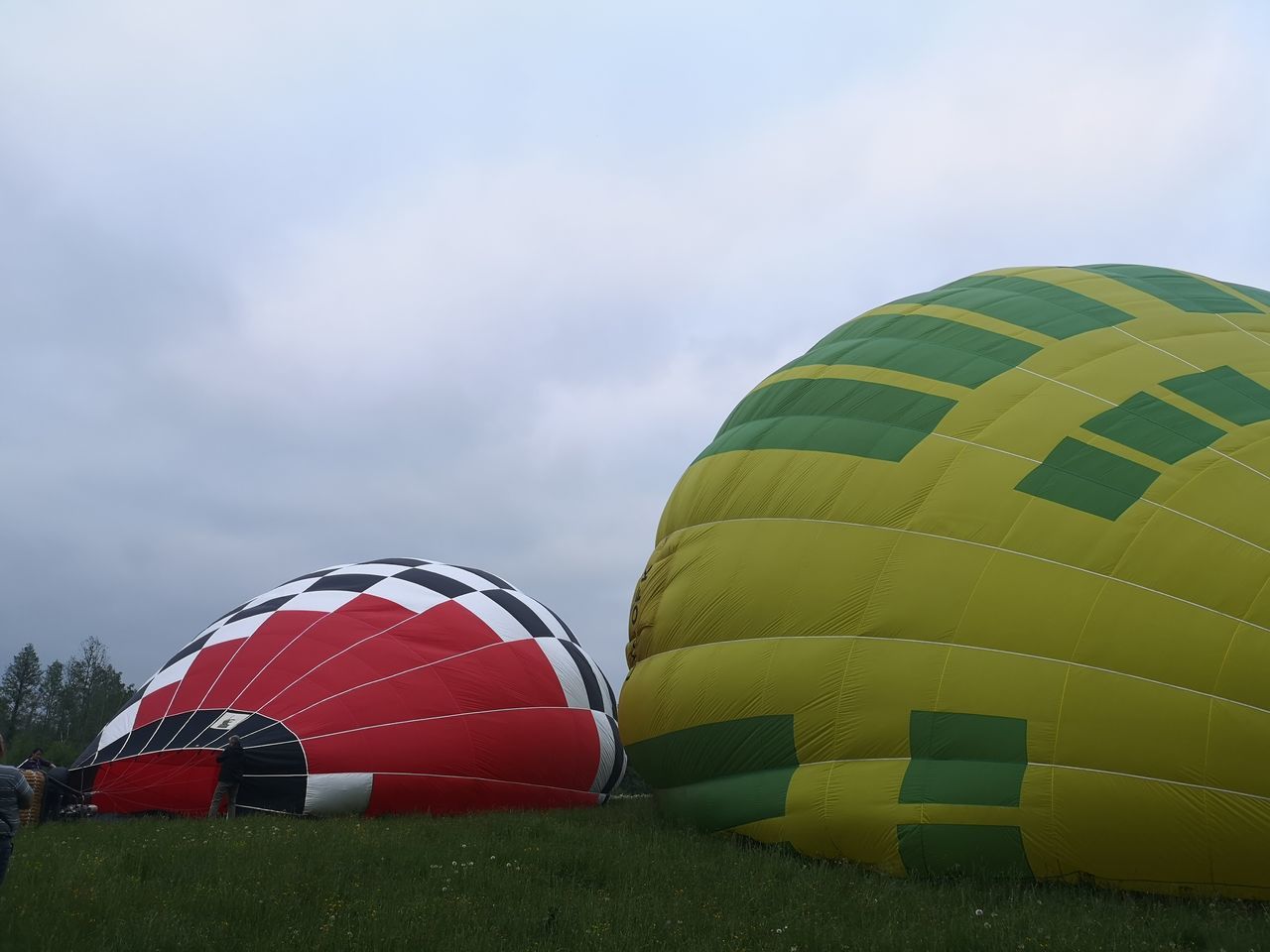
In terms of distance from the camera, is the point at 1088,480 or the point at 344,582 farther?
the point at 344,582

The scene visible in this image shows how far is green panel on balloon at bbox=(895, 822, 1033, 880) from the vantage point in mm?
4484

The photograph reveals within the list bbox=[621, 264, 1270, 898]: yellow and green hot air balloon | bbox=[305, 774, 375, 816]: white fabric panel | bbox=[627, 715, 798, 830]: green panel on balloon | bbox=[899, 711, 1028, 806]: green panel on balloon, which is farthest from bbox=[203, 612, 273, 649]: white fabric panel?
bbox=[899, 711, 1028, 806]: green panel on balloon

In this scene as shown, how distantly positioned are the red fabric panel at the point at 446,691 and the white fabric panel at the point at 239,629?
1.04 meters

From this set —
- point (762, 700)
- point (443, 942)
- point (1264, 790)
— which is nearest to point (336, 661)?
point (762, 700)

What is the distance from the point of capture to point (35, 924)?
4.08 meters

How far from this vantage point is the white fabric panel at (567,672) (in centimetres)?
959

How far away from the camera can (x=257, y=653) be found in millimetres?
8414

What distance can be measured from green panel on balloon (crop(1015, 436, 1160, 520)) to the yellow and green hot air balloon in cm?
1

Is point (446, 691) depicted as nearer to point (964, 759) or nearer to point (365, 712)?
point (365, 712)

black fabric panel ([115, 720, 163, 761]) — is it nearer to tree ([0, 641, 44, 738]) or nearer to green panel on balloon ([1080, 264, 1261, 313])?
green panel on balloon ([1080, 264, 1261, 313])

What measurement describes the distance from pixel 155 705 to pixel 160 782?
2.63ft

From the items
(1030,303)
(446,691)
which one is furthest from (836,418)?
(446,691)

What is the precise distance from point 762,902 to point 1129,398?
3129mm

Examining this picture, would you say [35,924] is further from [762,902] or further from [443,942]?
[762,902]
